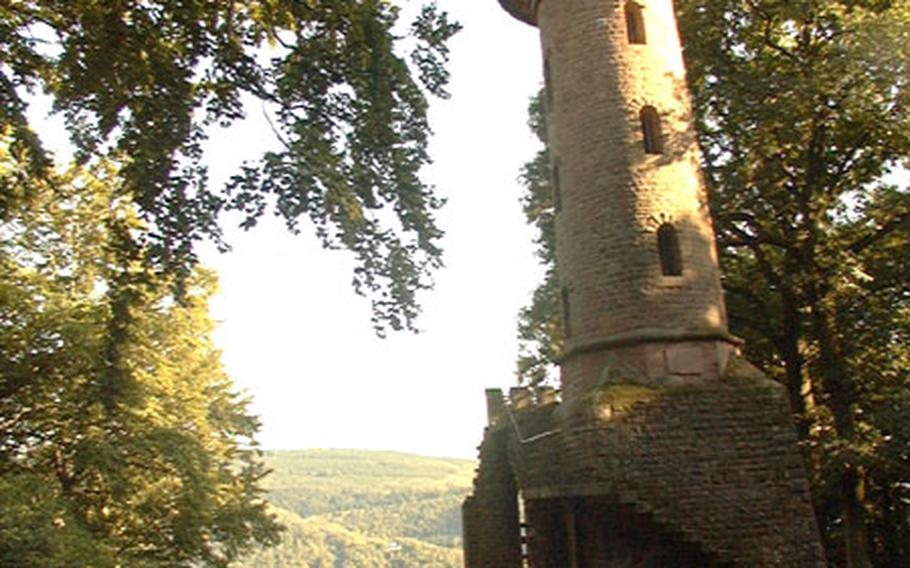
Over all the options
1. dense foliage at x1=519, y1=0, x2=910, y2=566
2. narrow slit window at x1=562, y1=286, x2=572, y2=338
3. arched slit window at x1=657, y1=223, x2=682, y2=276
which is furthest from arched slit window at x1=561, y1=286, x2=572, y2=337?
dense foliage at x1=519, y1=0, x2=910, y2=566

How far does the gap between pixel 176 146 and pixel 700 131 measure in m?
14.2

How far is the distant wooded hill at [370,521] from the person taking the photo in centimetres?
12131

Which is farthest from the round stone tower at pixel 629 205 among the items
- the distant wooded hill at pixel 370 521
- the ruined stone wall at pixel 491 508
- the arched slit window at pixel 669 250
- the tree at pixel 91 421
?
the distant wooded hill at pixel 370 521

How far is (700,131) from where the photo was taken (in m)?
18.4

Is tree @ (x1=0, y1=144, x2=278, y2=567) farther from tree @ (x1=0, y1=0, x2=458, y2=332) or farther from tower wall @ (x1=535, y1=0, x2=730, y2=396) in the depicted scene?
tower wall @ (x1=535, y1=0, x2=730, y2=396)

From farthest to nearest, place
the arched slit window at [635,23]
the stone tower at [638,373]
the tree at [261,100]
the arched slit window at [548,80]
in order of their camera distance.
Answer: the arched slit window at [548,80], the arched slit window at [635,23], the stone tower at [638,373], the tree at [261,100]

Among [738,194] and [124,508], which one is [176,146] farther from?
[738,194]

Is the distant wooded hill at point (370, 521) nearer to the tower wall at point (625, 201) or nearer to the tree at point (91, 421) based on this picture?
the tree at point (91, 421)

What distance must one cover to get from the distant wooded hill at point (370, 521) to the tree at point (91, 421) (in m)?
80.0

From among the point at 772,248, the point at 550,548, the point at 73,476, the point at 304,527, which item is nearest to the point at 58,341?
the point at 73,476

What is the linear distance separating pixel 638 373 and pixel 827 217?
28.8ft

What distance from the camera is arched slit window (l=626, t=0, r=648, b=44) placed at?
1384 cm

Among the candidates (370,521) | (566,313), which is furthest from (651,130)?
(370,521)

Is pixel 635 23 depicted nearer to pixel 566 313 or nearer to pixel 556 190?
pixel 556 190
